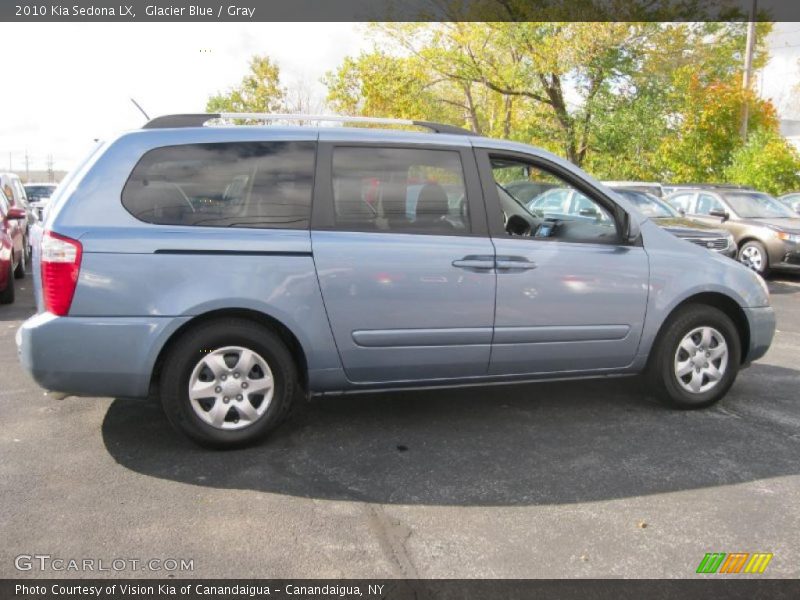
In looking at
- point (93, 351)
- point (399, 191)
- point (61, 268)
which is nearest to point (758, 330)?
point (399, 191)

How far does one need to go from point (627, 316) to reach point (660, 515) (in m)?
1.56

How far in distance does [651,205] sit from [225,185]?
9381 millimetres

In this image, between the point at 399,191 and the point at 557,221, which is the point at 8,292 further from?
the point at 557,221

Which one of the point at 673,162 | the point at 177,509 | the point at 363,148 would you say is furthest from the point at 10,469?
the point at 673,162

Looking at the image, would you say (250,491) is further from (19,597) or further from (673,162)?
(673,162)

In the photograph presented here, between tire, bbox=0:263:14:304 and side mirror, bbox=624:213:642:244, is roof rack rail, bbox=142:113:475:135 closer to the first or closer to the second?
side mirror, bbox=624:213:642:244

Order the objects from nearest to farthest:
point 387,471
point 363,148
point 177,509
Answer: point 177,509, point 387,471, point 363,148

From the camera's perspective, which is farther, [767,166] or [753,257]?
[767,166]

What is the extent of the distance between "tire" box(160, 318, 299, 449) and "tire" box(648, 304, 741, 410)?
2.49 metres

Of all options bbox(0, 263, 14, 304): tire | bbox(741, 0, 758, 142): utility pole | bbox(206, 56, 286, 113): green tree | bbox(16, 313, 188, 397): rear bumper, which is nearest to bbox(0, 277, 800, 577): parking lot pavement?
bbox(16, 313, 188, 397): rear bumper

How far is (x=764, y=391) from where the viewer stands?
518cm

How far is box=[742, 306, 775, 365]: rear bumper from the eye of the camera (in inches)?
186

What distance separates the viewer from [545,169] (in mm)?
4445

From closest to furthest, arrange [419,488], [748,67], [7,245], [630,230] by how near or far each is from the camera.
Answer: [419,488]
[630,230]
[7,245]
[748,67]
